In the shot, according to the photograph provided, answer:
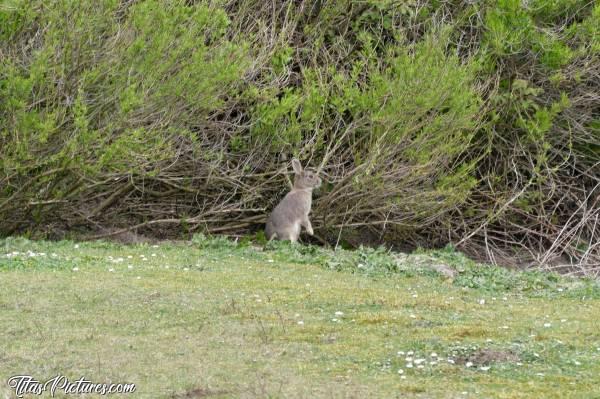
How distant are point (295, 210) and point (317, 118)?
4.47 ft

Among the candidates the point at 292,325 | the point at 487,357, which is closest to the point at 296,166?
the point at 292,325

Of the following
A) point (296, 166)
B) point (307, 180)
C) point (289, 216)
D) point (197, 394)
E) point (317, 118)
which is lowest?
point (289, 216)

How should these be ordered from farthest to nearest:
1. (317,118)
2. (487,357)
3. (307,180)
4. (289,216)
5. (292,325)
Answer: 1. (317,118)
2. (307,180)
3. (289,216)
4. (292,325)
5. (487,357)

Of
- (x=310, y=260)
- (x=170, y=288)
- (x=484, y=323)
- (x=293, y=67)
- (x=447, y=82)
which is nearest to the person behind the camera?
(x=484, y=323)

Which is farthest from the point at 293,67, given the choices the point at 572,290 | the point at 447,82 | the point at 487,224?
the point at 572,290

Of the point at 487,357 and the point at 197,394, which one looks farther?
the point at 487,357

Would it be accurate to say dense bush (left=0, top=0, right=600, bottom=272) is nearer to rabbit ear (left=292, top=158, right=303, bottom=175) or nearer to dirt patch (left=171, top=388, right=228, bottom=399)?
rabbit ear (left=292, top=158, right=303, bottom=175)

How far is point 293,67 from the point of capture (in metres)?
17.4

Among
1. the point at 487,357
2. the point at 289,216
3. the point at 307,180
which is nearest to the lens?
the point at 487,357

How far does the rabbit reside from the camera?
1593cm

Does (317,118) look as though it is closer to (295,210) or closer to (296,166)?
(296,166)

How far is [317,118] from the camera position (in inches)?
642

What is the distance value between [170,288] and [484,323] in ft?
9.92

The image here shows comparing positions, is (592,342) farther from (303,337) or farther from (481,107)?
(481,107)
